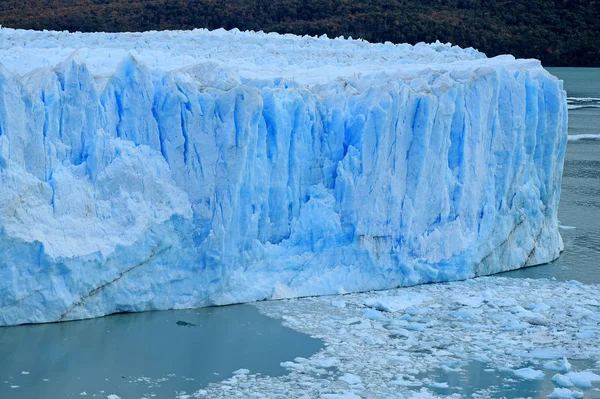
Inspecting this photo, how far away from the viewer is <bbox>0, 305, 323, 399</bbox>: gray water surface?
17.2ft

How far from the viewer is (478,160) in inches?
295

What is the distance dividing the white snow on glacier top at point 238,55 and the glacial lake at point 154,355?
171 centimetres

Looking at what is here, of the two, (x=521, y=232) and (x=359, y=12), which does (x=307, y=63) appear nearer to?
(x=521, y=232)

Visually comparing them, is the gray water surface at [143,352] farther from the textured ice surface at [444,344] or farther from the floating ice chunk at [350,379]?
the floating ice chunk at [350,379]

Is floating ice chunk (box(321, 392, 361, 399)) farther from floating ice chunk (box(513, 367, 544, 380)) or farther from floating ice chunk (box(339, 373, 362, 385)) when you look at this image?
floating ice chunk (box(513, 367, 544, 380))

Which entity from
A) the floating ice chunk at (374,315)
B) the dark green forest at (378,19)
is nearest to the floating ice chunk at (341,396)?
the floating ice chunk at (374,315)

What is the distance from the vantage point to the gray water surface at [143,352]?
5.25 metres

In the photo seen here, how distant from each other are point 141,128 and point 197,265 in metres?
0.99

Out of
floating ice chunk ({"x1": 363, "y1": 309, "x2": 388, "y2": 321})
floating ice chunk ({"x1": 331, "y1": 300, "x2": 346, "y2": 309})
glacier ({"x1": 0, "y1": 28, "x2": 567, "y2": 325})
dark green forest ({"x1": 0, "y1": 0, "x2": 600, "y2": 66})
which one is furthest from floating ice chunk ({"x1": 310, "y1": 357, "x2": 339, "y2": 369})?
dark green forest ({"x1": 0, "y1": 0, "x2": 600, "y2": 66})

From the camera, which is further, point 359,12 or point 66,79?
point 359,12

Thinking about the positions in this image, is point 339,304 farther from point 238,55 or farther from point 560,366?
point 238,55

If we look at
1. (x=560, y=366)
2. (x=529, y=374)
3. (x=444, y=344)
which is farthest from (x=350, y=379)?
(x=560, y=366)

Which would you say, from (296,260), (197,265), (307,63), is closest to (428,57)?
(307,63)

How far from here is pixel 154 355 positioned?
227 inches
